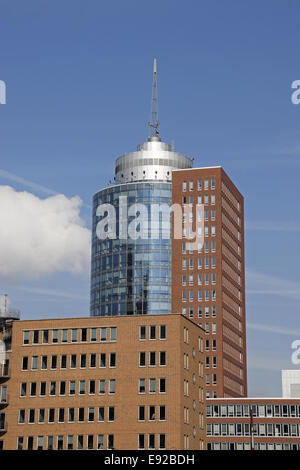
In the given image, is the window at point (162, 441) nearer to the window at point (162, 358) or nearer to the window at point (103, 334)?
the window at point (162, 358)

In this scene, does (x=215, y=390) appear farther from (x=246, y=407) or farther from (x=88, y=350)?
(x=88, y=350)

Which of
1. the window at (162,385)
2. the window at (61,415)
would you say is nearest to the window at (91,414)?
the window at (61,415)

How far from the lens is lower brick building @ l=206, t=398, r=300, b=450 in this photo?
6973 inches

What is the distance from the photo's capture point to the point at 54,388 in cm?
13088

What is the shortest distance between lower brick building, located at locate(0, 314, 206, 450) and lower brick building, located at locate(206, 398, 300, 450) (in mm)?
47648

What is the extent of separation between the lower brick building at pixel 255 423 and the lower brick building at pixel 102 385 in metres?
47.6

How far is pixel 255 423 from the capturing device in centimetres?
17950

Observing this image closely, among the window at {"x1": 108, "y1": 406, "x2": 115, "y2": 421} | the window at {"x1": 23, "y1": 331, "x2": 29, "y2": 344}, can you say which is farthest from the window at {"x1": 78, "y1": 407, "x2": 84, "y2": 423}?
the window at {"x1": 23, "y1": 331, "x2": 29, "y2": 344}

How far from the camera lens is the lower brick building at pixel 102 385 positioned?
124 meters

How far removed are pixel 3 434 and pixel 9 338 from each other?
16790mm

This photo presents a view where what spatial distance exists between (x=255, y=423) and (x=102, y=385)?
205 feet

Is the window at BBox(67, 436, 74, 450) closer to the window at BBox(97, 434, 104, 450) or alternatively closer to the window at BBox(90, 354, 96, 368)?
the window at BBox(97, 434, 104, 450)
